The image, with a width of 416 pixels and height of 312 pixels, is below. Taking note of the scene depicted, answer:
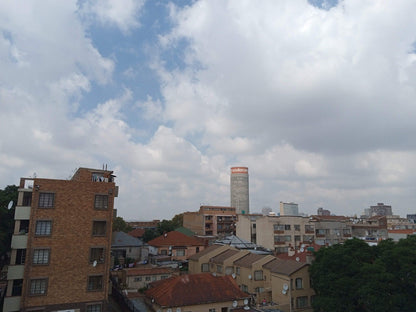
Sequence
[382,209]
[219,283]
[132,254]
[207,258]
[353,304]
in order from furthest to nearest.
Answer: [382,209] < [132,254] < [207,258] < [219,283] < [353,304]

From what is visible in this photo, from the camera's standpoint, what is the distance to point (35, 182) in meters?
31.8

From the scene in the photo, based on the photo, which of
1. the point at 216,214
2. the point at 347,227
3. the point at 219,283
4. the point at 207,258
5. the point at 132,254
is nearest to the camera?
the point at 219,283

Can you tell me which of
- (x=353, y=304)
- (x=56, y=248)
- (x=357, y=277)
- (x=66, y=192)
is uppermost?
(x=66, y=192)

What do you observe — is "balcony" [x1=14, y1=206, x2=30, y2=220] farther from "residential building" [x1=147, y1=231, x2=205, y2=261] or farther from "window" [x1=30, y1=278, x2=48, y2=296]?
"residential building" [x1=147, y1=231, x2=205, y2=261]

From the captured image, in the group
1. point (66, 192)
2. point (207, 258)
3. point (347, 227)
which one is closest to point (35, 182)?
point (66, 192)

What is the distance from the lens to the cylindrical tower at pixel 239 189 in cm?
14825

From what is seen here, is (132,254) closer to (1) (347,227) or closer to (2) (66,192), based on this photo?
(2) (66,192)

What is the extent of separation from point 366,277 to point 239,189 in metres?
118

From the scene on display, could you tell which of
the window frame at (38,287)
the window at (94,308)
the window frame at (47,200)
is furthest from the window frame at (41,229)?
the window at (94,308)

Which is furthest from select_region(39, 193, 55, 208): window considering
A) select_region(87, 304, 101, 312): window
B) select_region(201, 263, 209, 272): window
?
select_region(201, 263, 209, 272): window

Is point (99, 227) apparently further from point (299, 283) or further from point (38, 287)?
point (299, 283)

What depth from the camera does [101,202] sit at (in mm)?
34469

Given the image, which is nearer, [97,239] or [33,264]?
[33,264]

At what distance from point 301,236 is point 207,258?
31649 millimetres
